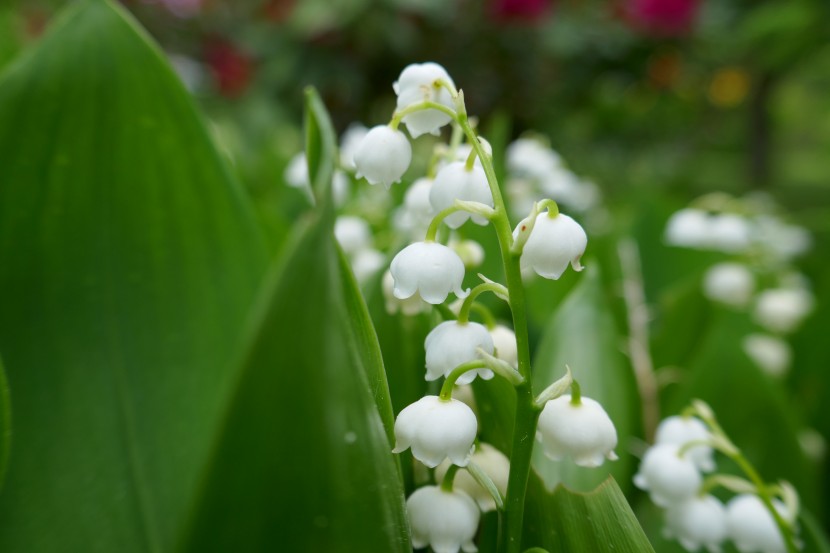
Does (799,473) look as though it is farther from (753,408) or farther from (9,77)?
(9,77)

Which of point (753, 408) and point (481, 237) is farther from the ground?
point (481, 237)

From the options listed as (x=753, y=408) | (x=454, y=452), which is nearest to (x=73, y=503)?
(x=454, y=452)

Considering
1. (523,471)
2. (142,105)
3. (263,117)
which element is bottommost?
(523,471)

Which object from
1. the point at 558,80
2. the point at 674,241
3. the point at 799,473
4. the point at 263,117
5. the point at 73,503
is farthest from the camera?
the point at 558,80

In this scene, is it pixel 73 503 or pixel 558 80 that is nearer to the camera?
pixel 73 503

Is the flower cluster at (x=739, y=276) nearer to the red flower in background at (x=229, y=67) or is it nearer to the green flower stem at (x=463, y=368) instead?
the green flower stem at (x=463, y=368)

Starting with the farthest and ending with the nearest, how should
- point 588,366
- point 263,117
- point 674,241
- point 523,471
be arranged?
point 263,117
point 674,241
point 588,366
point 523,471

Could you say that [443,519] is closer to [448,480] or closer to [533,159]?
[448,480]
